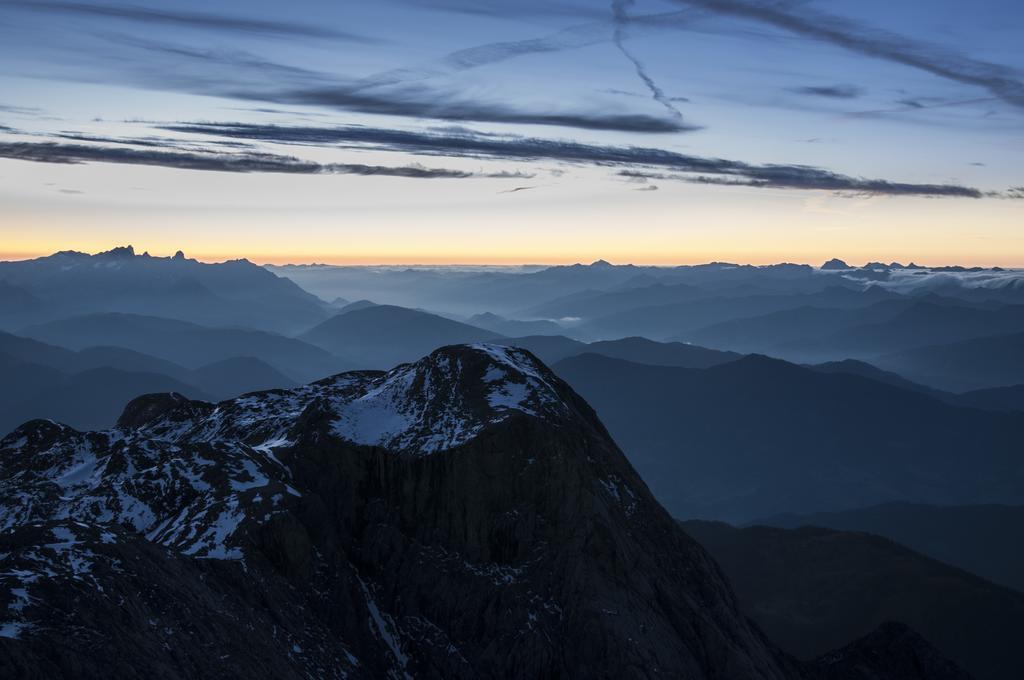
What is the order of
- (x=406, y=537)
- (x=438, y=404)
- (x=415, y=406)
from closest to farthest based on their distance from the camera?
(x=406, y=537) → (x=438, y=404) → (x=415, y=406)

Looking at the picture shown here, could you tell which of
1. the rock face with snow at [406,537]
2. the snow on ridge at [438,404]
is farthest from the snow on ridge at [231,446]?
the rock face with snow at [406,537]

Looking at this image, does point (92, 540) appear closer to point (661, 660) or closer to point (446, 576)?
point (446, 576)

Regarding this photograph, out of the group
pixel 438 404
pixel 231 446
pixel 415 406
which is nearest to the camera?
pixel 231 446

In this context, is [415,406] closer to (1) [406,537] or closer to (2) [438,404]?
(2) [438,404]

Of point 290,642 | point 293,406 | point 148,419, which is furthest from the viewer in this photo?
point 148,419

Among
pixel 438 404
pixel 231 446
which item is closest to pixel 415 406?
pixel 438 404

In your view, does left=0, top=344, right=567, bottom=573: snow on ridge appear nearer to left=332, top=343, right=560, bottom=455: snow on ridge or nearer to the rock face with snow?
left=332, top=343, right=560, bottom=455: snow on ridge

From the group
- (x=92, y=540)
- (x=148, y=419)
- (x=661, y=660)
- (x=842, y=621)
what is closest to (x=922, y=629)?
(x=842, y=621)

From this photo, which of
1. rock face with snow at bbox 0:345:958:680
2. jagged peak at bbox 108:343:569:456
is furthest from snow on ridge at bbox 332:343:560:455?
rock face with snow at bbox 0:345:958:680
